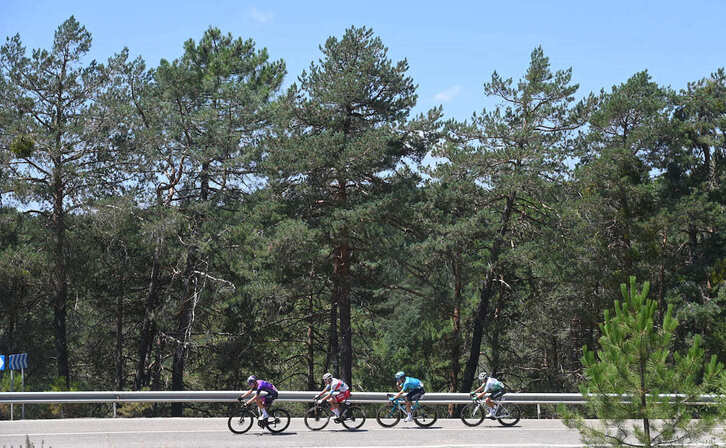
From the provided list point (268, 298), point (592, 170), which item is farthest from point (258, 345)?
point (592, 170)

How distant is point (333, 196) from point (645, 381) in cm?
1821

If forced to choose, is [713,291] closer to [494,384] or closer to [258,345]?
[494,384]

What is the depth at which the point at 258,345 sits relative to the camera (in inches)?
1277

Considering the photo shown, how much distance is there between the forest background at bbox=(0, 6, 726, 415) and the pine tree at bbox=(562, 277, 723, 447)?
1437 cm

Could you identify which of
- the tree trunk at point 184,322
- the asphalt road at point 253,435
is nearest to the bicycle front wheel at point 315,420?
the asphalt road at point 253,435

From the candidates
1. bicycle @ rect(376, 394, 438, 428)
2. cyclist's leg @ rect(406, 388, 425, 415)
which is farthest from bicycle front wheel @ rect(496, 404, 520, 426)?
cyclist's leg @ rect(406, 388, 425, 415)

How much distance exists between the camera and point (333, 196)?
29.3 m

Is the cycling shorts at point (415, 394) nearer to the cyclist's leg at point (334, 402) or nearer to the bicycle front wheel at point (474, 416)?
the bicycle front wheel at point (474, 416)

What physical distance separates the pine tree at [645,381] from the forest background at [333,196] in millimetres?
14374

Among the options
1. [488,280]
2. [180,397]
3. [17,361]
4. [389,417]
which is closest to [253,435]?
[180,397]

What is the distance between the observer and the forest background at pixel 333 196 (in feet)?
90.9

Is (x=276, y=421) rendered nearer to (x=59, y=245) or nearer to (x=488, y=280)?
(x=59, y=245)

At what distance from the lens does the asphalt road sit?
16219 mm

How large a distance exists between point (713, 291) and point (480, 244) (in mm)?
9321
